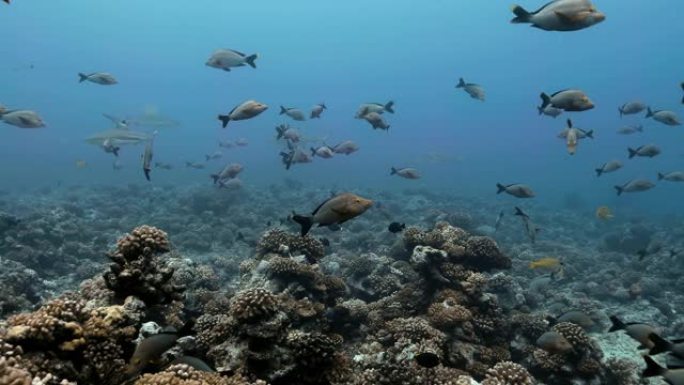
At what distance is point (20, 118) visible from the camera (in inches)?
391

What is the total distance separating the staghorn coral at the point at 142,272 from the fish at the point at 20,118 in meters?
6.85

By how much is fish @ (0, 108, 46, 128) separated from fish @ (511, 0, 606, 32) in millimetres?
10528

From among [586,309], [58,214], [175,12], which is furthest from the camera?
[175,12]

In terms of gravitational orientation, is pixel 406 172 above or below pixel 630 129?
below

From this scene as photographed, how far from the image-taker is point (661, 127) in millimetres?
174125

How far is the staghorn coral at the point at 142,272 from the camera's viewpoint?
512 centimetres

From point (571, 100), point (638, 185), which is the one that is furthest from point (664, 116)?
point (571, 100)

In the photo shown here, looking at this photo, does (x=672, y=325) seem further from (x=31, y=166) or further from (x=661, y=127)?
(x=661, y=127)

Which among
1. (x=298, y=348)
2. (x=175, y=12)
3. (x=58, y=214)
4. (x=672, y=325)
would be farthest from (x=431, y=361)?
(x=175, y=12)

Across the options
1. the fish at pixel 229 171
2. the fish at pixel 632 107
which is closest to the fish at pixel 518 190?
the fish at pixel 632 107

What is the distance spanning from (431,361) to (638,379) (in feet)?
19.7

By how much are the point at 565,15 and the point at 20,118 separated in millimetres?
11289

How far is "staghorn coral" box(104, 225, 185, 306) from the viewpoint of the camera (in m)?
5.12

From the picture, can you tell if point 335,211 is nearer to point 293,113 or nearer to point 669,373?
point 669,373
